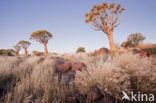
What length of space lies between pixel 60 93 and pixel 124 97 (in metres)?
1.39

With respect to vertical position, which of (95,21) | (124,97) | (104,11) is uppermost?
(104,11)

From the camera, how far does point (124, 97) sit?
179 centimetres

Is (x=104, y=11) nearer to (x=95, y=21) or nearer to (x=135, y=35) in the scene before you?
(x=95, y=21)

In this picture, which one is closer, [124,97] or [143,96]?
[124,97]

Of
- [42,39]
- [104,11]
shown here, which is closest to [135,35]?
[104,11]

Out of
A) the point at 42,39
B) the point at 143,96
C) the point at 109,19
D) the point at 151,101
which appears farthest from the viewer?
the point at 42,39

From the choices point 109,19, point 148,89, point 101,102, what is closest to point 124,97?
point 101,102

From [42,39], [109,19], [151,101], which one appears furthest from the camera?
[42,39]

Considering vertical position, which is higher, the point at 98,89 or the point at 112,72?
the point at 112,72

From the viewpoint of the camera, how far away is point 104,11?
534 inches

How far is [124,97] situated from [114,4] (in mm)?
15068

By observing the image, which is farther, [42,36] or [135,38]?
[42,36]

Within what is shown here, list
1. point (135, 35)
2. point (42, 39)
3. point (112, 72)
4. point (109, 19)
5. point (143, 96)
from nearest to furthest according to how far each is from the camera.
Result: 1. point (143, 96)
2. point (112, 72)
3. point (109, 19)
4. point (135, 35)
5. point (42, 39)

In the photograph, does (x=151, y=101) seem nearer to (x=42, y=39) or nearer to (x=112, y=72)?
(x=112, y=72)
